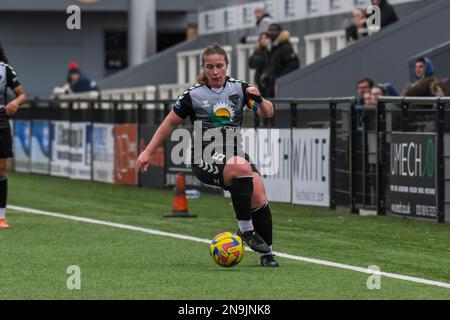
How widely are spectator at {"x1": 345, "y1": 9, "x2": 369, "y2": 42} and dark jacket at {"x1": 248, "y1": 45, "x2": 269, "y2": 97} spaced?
1.54 metres

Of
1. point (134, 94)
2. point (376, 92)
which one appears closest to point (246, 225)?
point (376, 92)

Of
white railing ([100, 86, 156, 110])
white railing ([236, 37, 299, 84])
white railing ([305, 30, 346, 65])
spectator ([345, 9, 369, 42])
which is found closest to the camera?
spectator ([345, 9, 369, 42])

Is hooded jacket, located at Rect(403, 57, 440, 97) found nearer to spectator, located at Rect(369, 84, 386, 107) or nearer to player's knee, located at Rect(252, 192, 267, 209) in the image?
spectator, located at Rect(369, 84, 386, 107)

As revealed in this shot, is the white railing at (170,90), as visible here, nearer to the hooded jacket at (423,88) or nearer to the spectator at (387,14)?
the spectator at (387,14)

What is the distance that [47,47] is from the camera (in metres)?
52.3

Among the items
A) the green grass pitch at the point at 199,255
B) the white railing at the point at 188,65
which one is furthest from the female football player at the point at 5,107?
Result: the white railing at the point at 188,65

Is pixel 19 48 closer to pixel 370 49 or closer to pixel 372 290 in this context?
pixel 370 49

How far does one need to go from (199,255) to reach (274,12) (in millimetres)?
19824

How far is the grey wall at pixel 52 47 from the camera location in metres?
51.9

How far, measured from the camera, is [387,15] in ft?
82.6

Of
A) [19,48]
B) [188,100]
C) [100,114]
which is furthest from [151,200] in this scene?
[19,48]

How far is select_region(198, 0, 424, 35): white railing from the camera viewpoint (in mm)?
29297

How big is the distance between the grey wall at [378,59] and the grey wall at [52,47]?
25924mm

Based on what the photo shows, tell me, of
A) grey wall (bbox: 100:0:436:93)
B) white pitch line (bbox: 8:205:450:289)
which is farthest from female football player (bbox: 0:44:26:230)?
grey wall (bbox: 100:0:436:93)
